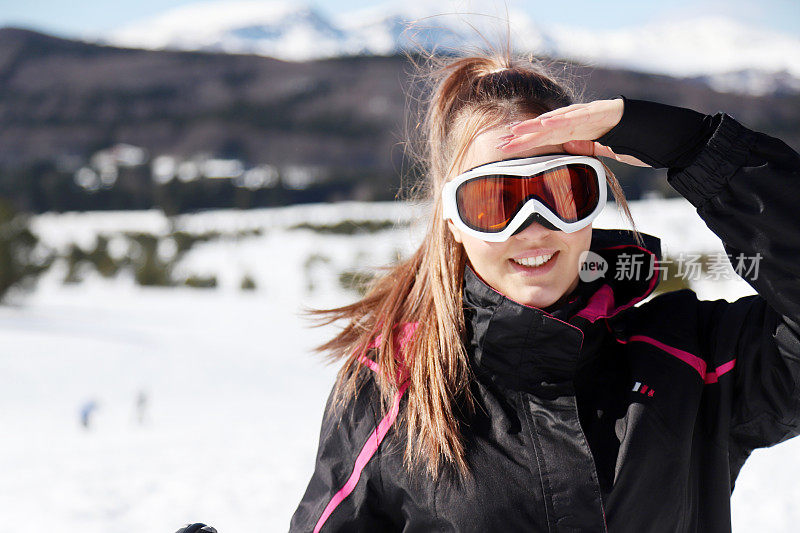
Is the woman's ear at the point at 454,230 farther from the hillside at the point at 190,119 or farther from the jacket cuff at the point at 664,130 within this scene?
the hillside at the point at 190,119

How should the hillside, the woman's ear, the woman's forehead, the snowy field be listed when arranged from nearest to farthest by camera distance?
1. the woman's forehead
2. the woman's ear
3. the snowy field
4. the hillside

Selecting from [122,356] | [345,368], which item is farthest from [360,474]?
[122,356]

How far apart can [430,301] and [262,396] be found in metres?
8.65

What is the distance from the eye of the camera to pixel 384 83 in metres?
51.1

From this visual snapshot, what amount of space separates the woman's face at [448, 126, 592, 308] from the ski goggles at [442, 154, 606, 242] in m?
0.02

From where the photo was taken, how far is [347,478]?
144 centimetres

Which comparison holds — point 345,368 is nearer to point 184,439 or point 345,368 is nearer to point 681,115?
point 681,115

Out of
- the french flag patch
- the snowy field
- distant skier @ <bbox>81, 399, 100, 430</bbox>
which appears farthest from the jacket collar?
distant skier @ <bbox>81, 399, 100, 430</bbox>

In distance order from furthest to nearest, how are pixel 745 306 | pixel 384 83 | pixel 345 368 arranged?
pixel 384 83, pixel 345 368, pixel 745 306

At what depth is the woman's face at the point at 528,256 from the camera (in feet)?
4.78

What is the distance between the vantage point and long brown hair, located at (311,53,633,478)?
1.46 m

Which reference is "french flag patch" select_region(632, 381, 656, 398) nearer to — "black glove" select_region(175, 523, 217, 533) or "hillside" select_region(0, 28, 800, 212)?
"black glove" select_region(175, 523, 217, 533)

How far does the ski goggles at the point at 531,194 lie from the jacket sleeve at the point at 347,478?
47cm

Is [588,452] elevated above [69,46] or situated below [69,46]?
below
